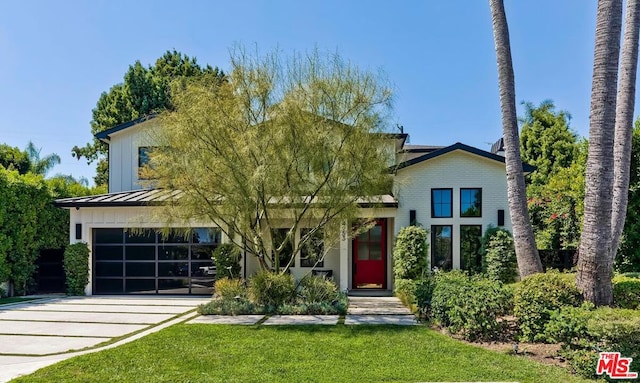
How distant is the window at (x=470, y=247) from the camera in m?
14.0

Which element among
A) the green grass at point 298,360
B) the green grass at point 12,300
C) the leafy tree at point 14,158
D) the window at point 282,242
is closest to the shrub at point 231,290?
the window at point 282,242

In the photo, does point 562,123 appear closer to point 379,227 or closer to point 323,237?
point 379,227

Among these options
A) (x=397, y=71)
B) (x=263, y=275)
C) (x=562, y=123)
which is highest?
(x=562, y=123)

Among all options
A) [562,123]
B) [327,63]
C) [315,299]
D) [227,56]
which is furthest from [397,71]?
[562,123]

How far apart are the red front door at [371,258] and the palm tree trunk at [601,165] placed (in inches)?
320

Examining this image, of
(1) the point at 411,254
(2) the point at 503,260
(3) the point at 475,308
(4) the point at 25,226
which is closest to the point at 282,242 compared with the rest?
(1) the point at 411,254

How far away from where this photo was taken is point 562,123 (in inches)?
1036

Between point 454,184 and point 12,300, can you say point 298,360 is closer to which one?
point 454,184

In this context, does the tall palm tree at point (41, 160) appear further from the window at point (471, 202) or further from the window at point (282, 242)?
the window at point (471, 202)

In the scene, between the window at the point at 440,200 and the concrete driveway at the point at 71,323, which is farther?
the window at the point at 440,200

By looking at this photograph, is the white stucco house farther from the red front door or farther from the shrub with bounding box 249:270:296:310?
the shrub with bounding box 249:270:296:310

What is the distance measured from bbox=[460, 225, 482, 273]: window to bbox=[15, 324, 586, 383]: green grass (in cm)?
614

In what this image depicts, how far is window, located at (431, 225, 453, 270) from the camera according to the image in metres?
14.2

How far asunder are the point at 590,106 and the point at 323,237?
270 inches
